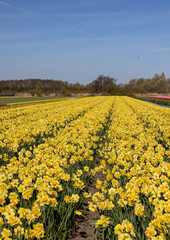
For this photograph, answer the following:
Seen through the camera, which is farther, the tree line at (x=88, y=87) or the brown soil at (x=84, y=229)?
the tree line at (x=88, y=87)

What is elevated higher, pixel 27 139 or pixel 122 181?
pixel 27 139

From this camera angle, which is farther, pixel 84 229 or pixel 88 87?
pixel 88 87

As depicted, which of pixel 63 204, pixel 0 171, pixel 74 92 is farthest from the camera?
pixel 74 92

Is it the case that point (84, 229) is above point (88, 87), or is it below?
below

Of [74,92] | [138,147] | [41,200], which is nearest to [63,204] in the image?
[41,200]

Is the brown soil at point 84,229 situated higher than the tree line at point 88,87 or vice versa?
the tree line at point 88,87

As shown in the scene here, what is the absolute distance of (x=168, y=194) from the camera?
2537mm

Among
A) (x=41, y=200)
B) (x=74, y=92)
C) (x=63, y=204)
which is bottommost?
(x=63, y=204)

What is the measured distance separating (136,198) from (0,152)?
4.07 m

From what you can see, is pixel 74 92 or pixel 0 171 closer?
pixel 0 171

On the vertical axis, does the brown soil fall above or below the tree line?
below

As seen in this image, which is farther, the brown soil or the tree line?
the tree line

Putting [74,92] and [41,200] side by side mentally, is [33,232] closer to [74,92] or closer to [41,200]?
[41,200]

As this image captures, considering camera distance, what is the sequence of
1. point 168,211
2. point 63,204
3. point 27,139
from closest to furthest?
point 168,211, point 63,204, point 27,139
